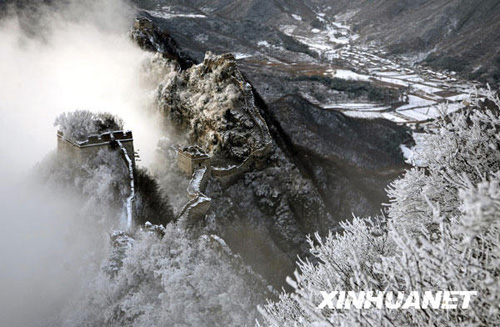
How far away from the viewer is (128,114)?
25531mm

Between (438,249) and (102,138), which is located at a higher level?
(102,138)

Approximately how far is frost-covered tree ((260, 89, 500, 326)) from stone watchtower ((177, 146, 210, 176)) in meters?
14.2

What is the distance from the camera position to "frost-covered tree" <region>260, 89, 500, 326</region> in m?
3.03

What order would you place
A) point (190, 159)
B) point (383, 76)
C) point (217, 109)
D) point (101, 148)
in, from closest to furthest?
point (101, 148) → point (190, 159) → point (217, 109) → point (383, 76)

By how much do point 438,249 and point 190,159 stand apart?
58.3 ft

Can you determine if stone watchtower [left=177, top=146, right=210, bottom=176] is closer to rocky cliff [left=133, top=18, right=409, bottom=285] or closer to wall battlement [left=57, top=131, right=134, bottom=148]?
rocky cliff [left=133, top=18, right=409, bottom=285]

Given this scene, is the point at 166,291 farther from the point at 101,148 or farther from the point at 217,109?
the point at 217,109

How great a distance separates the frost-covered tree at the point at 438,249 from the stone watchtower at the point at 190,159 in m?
14.2

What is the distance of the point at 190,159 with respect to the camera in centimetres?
2033

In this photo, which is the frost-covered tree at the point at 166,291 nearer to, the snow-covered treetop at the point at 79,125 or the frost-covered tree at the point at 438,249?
the frost-covered tree at the point at 438,249

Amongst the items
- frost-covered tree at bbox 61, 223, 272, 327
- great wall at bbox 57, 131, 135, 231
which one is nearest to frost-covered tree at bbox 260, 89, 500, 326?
frost-covered tree at bbox 61, 223, 272, 327

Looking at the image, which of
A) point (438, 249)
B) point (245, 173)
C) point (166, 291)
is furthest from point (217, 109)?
point (438, 249)

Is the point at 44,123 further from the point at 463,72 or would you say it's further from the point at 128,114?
the point at 463,72

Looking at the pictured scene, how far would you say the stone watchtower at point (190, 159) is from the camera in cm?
2037
